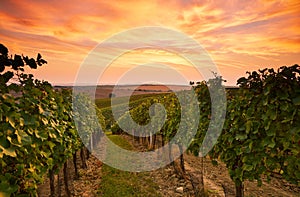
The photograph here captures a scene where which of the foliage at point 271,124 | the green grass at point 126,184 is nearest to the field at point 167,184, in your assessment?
the green grass at point 126,184

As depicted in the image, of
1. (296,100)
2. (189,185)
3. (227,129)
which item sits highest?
(296,100)

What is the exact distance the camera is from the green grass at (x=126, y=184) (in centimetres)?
936

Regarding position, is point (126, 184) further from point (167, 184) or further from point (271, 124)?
point (271, 124)

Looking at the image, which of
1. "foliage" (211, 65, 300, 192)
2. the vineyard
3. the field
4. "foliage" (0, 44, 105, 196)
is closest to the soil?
the field

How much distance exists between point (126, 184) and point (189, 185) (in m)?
2.60

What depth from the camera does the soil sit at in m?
9.20

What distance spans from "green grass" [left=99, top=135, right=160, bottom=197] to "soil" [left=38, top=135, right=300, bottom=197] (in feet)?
0.95

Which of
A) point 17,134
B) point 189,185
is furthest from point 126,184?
point 17,134

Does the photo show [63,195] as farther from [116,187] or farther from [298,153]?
[298,153]

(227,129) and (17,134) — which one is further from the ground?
(17,134)

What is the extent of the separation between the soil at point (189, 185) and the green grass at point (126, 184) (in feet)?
0.95

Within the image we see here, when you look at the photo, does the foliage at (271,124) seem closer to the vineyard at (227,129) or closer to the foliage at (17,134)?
the vineyard at (227,129)

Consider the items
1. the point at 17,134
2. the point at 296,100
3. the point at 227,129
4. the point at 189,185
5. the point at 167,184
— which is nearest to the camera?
the point at 17,134

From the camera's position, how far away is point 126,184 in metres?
10.3
